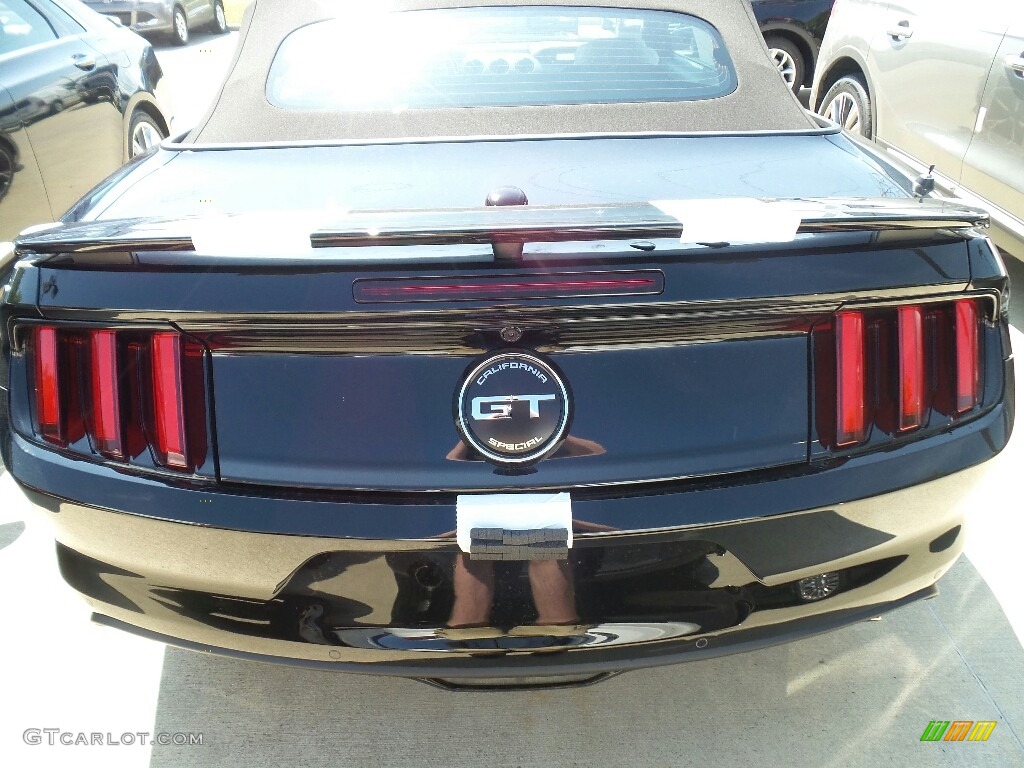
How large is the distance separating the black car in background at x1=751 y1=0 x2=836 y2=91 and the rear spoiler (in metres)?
7.66

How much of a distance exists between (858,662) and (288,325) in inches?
68.5

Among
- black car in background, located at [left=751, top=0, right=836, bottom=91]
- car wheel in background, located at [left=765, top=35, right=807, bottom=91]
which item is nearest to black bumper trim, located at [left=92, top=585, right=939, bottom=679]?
black car in background, located at [left=751, top=0, right=836, bottom=91]

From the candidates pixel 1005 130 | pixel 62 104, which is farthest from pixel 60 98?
pixel 1005 130

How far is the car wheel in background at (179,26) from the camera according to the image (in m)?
14.8

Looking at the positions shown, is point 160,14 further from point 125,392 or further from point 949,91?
point 125,392

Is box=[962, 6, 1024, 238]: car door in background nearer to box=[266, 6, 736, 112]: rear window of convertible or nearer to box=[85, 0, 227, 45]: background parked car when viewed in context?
box=[266, 6, 736, 112]: rear window of convertible

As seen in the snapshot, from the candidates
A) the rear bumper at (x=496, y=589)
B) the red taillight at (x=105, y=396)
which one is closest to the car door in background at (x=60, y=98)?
the red taillight at (x=105, y=396)

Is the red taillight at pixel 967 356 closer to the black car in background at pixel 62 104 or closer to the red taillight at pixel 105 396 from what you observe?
the red taillight at pixel 105 396

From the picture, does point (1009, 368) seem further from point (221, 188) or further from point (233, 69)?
point (233, 69)

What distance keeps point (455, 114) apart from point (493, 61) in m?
0.29

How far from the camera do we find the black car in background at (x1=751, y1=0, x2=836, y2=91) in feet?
28.3

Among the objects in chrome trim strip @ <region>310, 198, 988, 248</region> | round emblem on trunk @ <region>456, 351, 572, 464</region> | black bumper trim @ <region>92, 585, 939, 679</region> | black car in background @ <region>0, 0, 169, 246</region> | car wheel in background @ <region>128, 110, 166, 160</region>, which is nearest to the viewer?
chrome trim strip @ <region>310, 198, 988, 248</region>

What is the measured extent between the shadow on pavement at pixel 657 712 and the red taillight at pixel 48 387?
2.57 ft

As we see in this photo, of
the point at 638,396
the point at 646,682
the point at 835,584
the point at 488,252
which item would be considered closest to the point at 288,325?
the point at 488,252
